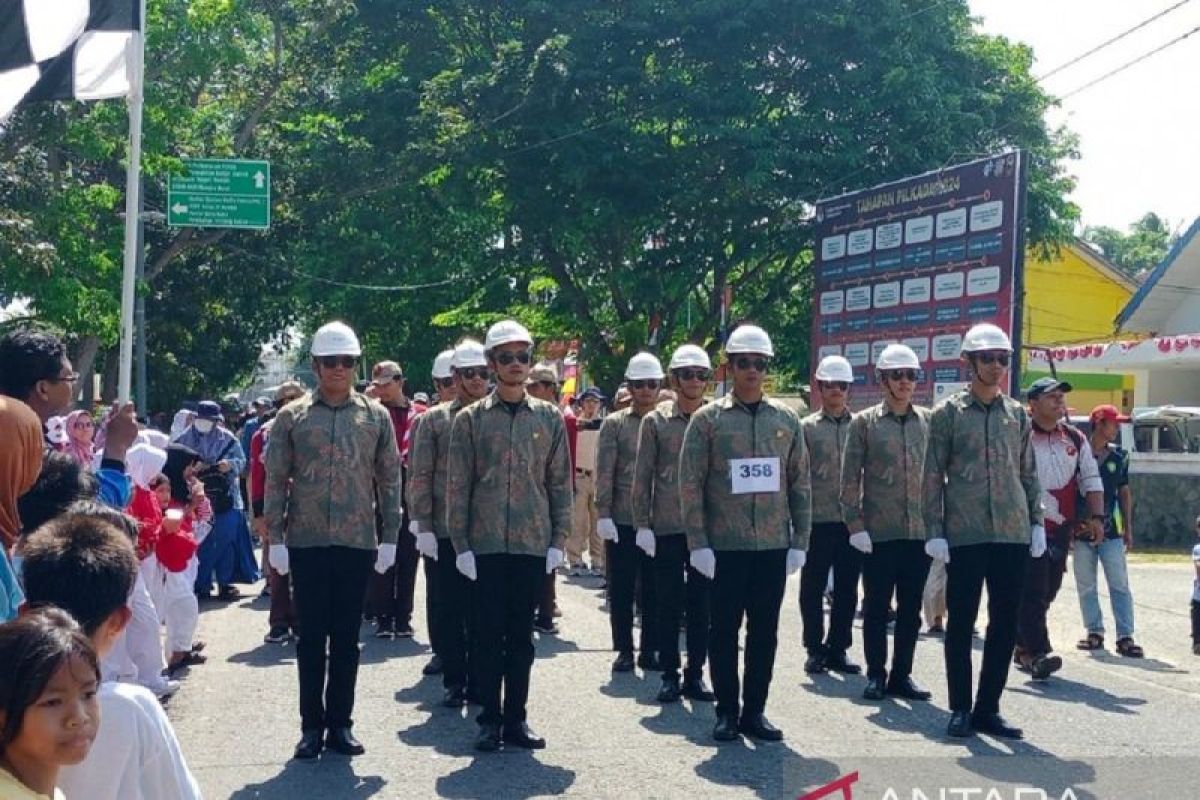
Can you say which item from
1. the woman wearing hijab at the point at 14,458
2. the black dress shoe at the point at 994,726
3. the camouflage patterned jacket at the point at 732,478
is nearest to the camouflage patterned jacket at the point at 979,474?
the camouflage patterned jacket at the point at 732,478

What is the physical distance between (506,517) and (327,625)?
1.03 meters

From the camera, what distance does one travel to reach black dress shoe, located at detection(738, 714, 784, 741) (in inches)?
283

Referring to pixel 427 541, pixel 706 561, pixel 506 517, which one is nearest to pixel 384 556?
pixel 506 517

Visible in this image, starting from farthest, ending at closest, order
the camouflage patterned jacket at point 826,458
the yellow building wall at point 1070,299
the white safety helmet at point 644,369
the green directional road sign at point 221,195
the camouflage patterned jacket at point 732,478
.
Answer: the yellow building wall at point 1070,299 → the green directional road sign at point 221,195 → the white safety helmet at point 644,369 → the camouflage patterned jacket at point 826,458 → the camouflage patterned jacket at point 732,478

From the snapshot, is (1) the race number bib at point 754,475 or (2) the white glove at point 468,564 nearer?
(2) the white glove at point 468,564

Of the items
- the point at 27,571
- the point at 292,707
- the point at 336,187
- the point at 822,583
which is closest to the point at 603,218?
the point at 336,187

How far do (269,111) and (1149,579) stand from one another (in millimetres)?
17788

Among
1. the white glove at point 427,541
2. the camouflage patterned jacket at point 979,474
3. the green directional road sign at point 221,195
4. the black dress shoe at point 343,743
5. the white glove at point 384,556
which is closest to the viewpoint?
the black dress shoe at point 343,743

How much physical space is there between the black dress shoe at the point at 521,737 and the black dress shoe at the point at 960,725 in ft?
7.16

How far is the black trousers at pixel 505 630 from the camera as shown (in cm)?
697

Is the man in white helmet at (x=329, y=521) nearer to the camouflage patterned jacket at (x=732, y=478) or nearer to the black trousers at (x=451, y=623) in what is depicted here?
the black trousers at (x=451, y=623)

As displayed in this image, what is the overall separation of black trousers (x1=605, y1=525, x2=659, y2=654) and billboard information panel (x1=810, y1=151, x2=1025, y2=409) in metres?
6.73

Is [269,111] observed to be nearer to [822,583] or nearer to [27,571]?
[822,583]

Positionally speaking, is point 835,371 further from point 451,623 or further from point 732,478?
point 451,623
